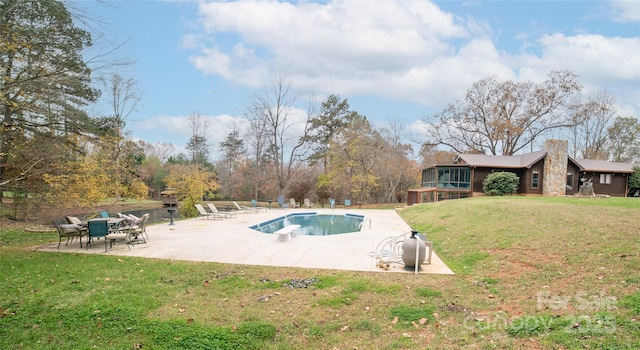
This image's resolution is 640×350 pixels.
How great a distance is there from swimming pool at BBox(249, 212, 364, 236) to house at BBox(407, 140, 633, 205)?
32.8ft

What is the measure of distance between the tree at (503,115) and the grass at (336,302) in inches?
990

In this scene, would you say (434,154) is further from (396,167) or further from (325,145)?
(325,145)

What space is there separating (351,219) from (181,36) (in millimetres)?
12798

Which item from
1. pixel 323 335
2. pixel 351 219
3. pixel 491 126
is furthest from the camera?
pixel 491 126

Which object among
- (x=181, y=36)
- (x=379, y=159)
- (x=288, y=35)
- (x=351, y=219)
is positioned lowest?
(x=351, y=219)

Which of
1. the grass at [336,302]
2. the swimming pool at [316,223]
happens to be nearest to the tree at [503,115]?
the swimming pool at [316,223]

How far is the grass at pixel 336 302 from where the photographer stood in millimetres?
3586

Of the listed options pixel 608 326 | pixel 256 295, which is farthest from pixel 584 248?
pixel 256 295

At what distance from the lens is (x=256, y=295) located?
4.92 metres

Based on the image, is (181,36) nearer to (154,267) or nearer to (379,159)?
(154,267)

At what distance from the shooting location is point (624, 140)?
3048 cm

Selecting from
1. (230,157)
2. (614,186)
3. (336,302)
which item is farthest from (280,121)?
(614,186)

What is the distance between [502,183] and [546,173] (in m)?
3.63

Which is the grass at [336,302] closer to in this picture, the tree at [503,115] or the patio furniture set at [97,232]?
the patio furniture set at [97,232]
